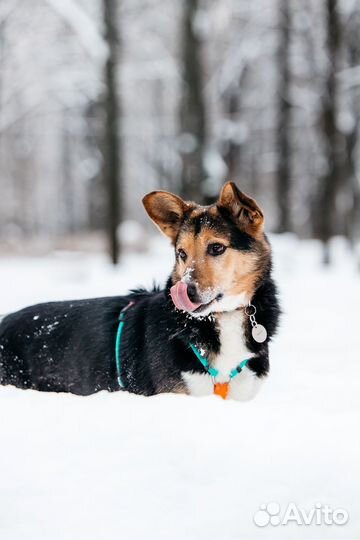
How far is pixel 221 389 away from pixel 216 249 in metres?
0.92

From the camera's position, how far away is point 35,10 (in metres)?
19.0

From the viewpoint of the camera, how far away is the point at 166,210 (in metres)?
4.24

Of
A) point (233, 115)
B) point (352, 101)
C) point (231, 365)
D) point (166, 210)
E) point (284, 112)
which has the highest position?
point (352, 101)

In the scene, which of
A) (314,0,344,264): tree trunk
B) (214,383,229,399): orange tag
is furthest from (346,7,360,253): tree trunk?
(214,383,229,399): orange tag

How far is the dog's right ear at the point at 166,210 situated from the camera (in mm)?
4078

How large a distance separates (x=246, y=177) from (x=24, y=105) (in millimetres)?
14614


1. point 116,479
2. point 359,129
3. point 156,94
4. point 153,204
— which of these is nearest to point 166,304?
point 153,204

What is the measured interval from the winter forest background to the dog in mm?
8882

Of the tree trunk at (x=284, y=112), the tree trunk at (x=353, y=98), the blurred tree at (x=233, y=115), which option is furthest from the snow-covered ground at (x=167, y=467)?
the blurred tree at (x=233, y=115)

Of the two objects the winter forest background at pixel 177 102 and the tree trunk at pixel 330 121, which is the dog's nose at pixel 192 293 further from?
the tree trunk at pixel 330 121

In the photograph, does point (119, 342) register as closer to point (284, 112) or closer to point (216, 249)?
point (216, 249)

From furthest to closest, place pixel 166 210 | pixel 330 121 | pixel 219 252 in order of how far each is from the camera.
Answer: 1. pixel 330 121
2. pixel 166 210
3. pixel 219 252

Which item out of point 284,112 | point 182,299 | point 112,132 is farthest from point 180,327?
point 284,112

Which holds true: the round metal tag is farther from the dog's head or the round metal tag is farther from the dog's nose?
the dog's nose
